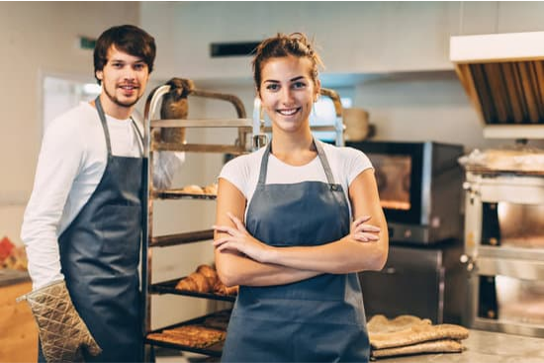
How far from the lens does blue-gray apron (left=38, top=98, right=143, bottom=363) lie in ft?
8.09

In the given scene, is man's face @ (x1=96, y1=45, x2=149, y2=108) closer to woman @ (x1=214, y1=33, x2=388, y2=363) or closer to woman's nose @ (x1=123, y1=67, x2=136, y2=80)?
woman's nose @ (x1=123, y1=67, x2=136, y2=80)

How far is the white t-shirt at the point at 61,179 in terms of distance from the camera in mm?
2322

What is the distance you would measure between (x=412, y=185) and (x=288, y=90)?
2.42m

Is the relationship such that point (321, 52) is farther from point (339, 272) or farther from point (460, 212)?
point (339, 272)

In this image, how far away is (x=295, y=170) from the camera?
1912 millimetres

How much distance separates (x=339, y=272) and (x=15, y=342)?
2.01 m

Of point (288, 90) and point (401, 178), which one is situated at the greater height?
point (288, 90)

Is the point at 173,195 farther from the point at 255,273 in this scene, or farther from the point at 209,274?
the point at 255,273

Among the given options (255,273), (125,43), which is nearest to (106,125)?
(125,43)

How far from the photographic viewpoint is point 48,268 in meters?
2.31

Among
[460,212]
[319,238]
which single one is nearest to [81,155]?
[319,238]

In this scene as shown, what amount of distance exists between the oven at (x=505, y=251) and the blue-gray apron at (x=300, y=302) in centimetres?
190

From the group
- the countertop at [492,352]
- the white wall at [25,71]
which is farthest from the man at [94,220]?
the white wall at [25,71]

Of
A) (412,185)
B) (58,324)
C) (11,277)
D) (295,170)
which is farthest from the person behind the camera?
(412,185)
